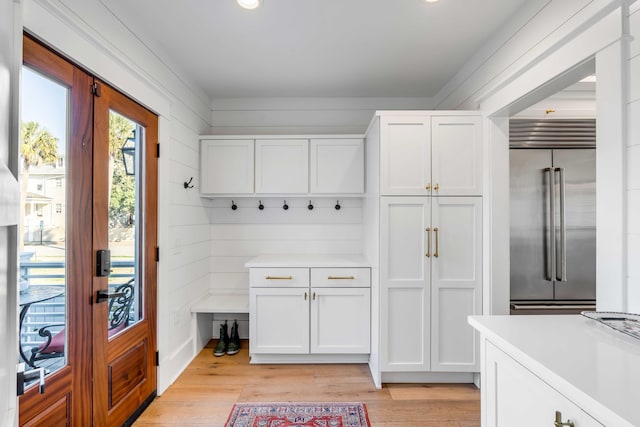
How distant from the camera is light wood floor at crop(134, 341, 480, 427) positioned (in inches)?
89.0

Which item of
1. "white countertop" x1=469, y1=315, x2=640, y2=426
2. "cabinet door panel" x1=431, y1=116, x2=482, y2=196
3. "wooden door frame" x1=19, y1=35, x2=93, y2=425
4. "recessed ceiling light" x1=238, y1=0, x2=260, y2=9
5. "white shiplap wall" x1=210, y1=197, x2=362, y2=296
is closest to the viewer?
"white countertop" x1=469, y1=315, x2=640, y2=426

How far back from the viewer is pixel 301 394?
2557mm

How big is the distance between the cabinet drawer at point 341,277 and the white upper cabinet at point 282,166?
2.74 feet

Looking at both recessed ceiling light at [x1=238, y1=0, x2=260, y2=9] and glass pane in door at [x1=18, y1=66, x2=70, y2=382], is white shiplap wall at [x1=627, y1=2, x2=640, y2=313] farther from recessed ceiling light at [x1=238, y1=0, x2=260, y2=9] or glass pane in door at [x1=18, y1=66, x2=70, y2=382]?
glass pane in door at [x1=18, y1=66, x2=70, y2=382]

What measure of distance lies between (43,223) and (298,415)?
6.16ft

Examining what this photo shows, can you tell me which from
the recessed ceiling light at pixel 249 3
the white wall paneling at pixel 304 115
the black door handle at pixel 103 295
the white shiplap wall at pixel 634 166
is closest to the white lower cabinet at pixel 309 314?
the black door handle at pixel 103 295

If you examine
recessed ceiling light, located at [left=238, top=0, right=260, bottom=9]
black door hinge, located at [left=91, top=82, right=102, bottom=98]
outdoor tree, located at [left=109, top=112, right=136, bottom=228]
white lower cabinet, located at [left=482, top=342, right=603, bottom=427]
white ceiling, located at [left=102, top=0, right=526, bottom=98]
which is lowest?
white lower cabinet, located at [left=482, top=342, right=603, bottom=427]

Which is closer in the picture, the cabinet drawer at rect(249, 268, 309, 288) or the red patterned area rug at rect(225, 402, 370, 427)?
the red patterned area rug at rect(225, 402, 370, 427)

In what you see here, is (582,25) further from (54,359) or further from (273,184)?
(54,359)

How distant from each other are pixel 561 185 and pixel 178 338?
3399 mm

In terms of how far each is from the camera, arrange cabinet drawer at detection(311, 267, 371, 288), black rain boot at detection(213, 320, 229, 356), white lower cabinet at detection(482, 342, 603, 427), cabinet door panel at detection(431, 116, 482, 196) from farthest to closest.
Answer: black rain boot at detection(213, 320, 229, 356) < cabinet drawer at detection(311, 267, 371, 288) < cabinet door panel at detection(431, 116, 482, 196) < white lower cabinet at detection(482, 342, 603, 427)

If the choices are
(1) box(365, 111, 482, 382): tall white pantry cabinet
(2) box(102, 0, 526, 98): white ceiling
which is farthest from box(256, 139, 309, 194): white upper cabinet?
(1) box(365, 111, 482, 382): tall white pantry cabinet

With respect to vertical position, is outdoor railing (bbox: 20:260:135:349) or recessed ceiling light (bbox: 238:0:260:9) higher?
recessed ceiling light (bbox: 238:0:260:9)

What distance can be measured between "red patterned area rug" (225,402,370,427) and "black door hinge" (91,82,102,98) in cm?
214
